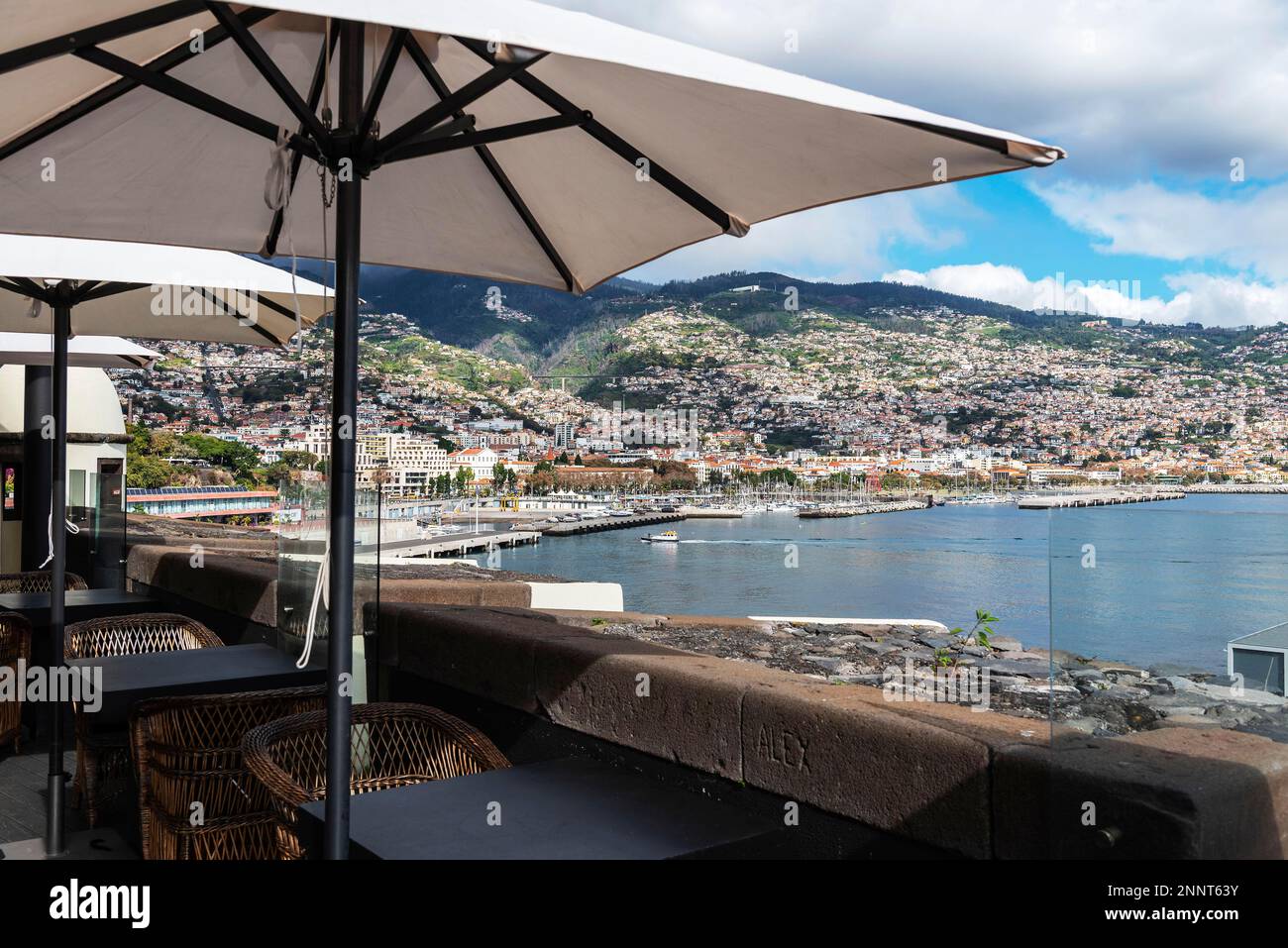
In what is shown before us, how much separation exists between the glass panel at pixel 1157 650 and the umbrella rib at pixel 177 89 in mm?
1573

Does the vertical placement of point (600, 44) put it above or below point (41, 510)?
above

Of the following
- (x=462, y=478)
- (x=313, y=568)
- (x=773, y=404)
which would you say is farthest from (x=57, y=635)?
(x=773, y=404)

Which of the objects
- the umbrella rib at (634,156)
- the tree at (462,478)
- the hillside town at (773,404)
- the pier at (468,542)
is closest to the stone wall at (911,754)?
the umbrella rib at (634,156)

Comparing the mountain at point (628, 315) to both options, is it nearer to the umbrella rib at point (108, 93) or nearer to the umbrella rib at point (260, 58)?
the umbrella rib at point (108, 93)

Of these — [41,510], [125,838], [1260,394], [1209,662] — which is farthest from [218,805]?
[1260,394]

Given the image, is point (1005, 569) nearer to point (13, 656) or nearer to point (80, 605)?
point (80, 605)

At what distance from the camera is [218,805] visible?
2.72 meters

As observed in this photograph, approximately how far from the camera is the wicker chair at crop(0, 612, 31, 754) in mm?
3891

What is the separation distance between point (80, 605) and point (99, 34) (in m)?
3.65

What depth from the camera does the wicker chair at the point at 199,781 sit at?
2.65 metres

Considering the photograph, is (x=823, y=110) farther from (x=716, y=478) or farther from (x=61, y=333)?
(x=716, y=478)

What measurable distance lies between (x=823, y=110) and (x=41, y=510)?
1015cm

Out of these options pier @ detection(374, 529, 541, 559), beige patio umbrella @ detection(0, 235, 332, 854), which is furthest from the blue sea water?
beige patio umbrella @ detection(0, 235, 332, 854)
